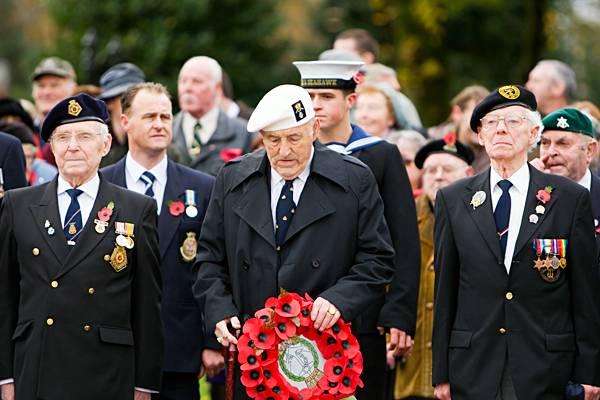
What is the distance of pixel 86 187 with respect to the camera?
731 centimetres

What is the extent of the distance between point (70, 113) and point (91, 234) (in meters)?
0.76

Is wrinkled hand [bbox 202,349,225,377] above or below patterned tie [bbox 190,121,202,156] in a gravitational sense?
below

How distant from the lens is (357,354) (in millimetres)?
6762

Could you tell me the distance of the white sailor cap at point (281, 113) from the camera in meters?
6.89

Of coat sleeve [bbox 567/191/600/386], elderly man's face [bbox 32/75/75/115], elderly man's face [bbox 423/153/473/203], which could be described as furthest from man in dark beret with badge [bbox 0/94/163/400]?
elderly man's face [bbox 32/75/75/115]

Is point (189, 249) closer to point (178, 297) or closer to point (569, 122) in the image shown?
point (178, 297)

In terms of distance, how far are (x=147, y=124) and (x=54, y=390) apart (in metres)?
2.09

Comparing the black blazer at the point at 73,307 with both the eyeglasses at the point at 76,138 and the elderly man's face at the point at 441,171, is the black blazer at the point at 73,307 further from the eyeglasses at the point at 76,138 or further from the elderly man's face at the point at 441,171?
the elderly man's face at the point at 441,171

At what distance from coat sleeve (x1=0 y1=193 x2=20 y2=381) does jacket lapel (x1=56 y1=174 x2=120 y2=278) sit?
340 millimetres

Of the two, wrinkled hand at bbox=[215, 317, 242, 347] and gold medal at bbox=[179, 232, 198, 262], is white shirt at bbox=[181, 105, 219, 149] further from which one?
wrinkled hand at bbox=[215, 317, 242, 347]

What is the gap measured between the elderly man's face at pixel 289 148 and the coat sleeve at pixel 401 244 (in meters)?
0.99

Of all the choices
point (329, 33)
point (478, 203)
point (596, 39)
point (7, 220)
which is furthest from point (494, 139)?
point (596, 39)

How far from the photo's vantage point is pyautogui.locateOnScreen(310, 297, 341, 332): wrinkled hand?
670 cm

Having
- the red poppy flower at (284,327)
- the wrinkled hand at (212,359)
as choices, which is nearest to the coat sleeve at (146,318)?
the wrinkled hand at (212,359)
